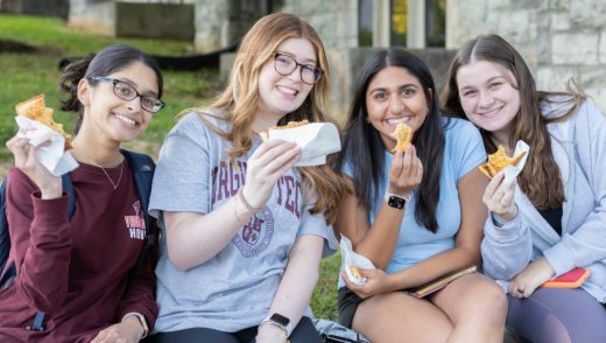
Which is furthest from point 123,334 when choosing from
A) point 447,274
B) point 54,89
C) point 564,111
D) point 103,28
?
point 103,28

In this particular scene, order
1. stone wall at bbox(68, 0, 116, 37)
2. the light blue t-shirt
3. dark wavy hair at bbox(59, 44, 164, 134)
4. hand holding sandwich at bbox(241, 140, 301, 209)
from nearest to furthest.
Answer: hand holding sandwich at bbox(241, 140, 301, 209), dark wavy hair at bbox(59, 44, 164, 134), the light blue t-shirt, stone wall at bbox(68, 0, 116, 37)

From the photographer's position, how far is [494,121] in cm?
328

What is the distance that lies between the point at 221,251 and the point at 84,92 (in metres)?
0.74

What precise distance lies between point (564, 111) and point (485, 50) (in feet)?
1.34

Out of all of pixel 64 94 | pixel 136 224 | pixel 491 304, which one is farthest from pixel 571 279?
pixel 64 94

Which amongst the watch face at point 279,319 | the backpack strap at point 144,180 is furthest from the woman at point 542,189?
the backpack strap at point 144,180

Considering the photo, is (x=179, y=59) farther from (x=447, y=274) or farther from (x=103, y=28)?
(x=447, y=274)

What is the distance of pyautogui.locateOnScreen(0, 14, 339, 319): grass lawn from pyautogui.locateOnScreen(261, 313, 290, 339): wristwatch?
1.57 metres

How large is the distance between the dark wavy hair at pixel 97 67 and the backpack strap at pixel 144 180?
Result: 234 mm

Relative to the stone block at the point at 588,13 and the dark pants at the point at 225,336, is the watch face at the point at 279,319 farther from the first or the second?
the stone block at the point at 588,13

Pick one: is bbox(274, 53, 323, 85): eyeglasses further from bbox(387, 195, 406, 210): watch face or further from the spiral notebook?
the spiral notebook

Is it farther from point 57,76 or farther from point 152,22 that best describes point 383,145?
point 152,22

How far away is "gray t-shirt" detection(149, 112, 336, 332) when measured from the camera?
9.12ft

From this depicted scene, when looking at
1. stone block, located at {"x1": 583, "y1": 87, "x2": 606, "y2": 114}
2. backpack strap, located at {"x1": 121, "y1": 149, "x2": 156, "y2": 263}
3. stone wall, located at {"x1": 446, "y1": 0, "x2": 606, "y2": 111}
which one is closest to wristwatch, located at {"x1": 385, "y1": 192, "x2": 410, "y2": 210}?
backpack strap, located at {"x1": 121, "y1": 149, "x2": 156, "y2": 263}
